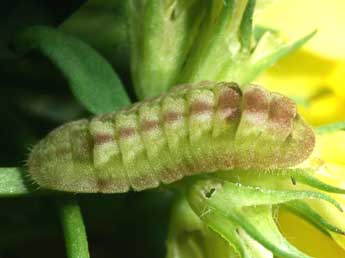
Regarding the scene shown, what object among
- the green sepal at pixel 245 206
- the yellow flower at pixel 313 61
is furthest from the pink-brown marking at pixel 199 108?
the yellow flower at pixel 313 61

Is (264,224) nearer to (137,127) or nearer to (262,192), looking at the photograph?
(262,192)

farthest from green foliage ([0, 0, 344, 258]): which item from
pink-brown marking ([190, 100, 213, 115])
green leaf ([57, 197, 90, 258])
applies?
pink-brown marking ([190, 100, 213, 115])

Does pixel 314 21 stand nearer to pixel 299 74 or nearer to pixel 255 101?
pixel 299 74

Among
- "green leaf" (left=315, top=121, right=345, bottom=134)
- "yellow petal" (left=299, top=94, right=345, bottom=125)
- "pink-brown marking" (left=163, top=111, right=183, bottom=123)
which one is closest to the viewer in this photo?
"pink-brown marking" (left=163, top=111, right=183, bottom=123)

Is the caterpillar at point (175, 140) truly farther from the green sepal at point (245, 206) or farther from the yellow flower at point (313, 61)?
the yellow flower at point (313, 61)

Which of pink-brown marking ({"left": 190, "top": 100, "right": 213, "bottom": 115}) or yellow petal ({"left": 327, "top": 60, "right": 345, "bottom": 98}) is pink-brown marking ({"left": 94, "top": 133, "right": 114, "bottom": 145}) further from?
yellow petal ({"left": 327, "top": 60, "right": 345, "bottom": 98})

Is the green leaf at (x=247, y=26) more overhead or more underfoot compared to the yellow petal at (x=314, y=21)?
more overhead

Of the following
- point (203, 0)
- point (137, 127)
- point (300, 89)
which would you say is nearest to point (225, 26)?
point (203, 0)
